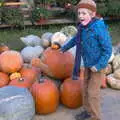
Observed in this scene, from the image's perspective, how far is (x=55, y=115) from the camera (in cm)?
429

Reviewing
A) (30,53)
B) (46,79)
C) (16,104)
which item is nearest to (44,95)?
(46,79)

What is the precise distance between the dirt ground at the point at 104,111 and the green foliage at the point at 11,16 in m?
3.99

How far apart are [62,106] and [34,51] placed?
1.40 meters

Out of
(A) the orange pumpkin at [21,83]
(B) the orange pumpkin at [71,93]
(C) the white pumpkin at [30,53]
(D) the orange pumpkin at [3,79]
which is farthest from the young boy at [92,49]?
(C) the white pumpkin at [30,53]

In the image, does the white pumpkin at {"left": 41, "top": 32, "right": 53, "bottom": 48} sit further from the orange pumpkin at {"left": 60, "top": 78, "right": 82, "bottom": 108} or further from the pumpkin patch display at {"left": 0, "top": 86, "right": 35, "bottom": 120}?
the pumpkin patch display at {"left": 0, "top": 86, "right": 35, "bottom": 120}

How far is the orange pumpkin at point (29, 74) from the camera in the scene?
4.63m

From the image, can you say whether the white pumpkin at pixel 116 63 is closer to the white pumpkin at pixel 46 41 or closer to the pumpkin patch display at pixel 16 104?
the white pumpkin at pixel 46 41

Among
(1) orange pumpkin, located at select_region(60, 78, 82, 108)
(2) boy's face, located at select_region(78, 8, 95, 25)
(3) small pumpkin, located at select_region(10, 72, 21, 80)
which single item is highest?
(2) boy's face, located at select_region(78, 8, 95, 25)

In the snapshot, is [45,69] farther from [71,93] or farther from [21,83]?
[71,93]

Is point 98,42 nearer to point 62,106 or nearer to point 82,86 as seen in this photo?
point 82,86

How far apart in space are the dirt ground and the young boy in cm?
28

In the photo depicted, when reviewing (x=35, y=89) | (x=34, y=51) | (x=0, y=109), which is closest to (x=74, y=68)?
(x=35, y=89)

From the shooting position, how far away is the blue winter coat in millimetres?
3654

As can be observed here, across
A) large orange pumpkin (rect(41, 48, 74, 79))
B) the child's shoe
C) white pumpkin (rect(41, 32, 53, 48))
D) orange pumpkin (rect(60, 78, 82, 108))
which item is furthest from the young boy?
white pumpkin (rect(41, 32, 53, 48))
